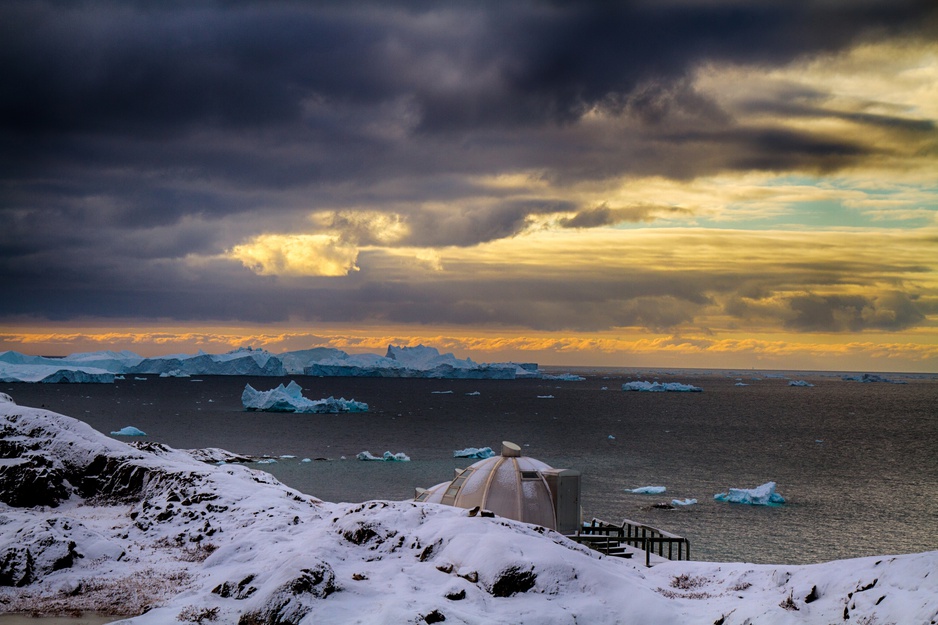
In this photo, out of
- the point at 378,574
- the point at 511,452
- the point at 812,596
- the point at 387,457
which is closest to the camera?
the point at 812,596

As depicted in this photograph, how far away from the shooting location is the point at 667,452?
83.6m

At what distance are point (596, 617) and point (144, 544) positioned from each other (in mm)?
14595

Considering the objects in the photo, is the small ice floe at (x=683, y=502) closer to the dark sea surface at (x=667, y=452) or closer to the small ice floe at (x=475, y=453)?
the dark sea surface at (x=667, y=452)

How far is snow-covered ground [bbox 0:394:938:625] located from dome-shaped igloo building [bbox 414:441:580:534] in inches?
193

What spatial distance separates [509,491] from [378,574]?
888 cm

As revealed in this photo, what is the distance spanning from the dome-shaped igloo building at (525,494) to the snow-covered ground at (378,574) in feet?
16.1

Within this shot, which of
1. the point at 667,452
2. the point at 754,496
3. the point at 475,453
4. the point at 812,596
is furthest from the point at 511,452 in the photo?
the point at 667,452

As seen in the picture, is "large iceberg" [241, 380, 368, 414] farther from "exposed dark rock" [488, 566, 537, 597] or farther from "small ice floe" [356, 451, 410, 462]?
"exposed dark rock" [488, 566, 537, 597]

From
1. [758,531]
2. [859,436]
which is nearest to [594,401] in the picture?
[859,436]

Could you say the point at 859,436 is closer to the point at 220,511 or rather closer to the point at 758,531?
the point at 758,531

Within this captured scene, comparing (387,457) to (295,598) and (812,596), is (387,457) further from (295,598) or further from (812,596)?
(812,596)

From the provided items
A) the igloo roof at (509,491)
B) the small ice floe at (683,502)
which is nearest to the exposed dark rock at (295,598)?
the igloo roof at (509,491)

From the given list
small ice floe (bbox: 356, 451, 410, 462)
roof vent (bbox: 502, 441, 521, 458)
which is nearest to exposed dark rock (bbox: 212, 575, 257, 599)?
roof vent (bbox: 502, 441, 521, 458)

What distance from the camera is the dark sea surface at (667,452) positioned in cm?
4650
